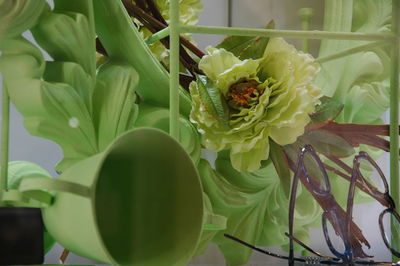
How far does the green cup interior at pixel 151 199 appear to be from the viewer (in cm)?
49

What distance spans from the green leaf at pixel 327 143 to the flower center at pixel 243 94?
81 mm

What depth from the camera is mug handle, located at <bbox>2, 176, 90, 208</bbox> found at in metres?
0.42

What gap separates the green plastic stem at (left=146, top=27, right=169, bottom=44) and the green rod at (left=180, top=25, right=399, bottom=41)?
2cm

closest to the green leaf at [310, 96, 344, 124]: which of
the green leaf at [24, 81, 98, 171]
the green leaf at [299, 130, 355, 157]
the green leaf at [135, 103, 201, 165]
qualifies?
the green leaf at [299, 130, 355, 157]

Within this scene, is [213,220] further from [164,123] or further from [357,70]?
[357,70]

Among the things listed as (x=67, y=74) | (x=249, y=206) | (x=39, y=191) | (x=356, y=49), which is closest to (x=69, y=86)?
(x=67, y=74)

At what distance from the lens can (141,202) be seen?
502 mm

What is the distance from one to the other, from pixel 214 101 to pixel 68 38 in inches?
5.9

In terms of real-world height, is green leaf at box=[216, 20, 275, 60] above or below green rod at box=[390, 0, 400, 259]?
above

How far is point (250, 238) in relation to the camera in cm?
65

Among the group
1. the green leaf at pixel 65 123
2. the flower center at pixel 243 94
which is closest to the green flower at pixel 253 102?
the flower center at pixel 243 94

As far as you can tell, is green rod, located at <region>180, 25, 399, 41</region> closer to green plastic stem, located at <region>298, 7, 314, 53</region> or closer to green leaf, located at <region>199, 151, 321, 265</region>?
green plastic stem, located at <region>298, 7, 314, 53</region>

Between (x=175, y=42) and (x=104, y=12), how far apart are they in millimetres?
73

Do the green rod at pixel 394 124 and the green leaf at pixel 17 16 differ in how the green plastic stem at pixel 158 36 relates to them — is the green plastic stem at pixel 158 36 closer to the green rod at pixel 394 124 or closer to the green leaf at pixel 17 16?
the green leaf at pixel 17 16
